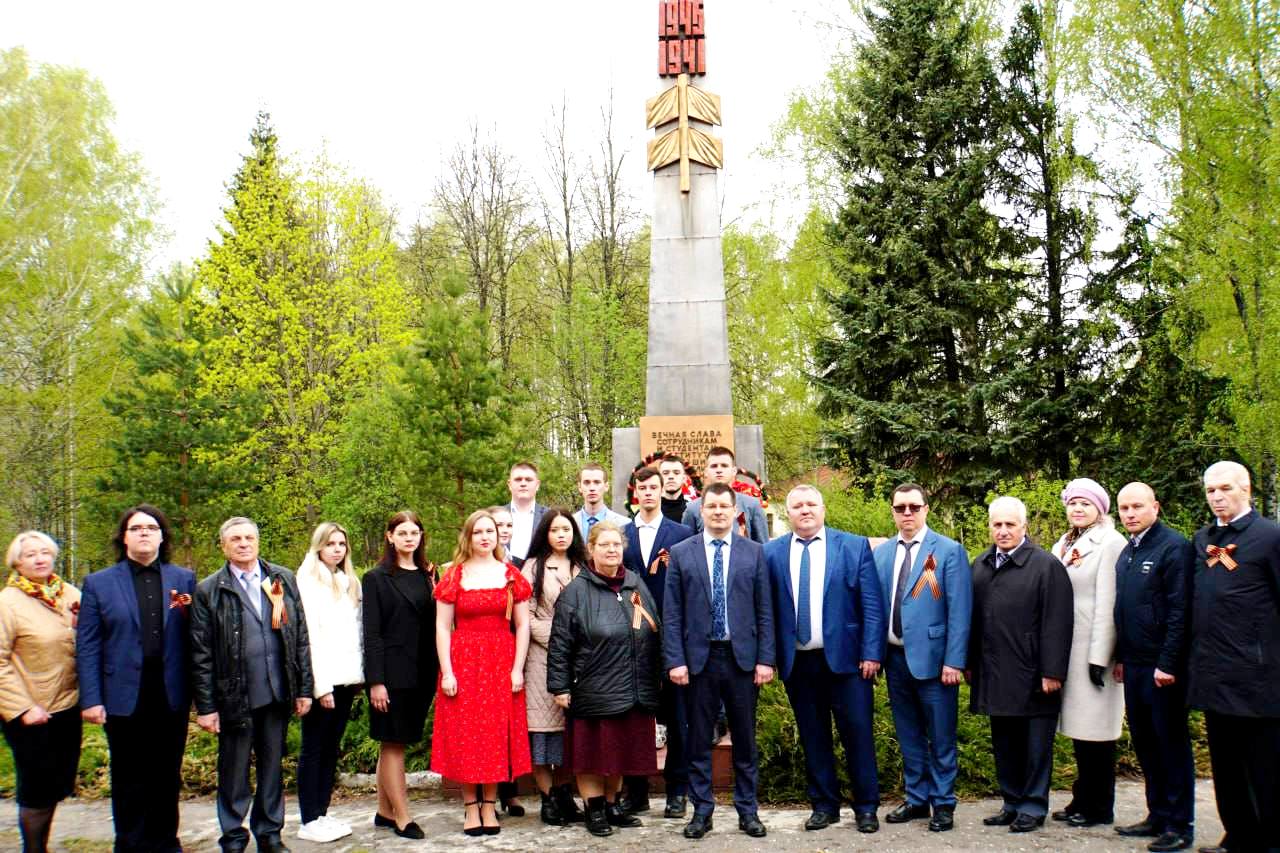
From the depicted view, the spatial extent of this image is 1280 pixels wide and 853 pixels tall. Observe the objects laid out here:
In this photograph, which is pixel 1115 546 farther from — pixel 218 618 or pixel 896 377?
pixel 896 377

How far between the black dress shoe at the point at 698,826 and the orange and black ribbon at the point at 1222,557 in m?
2.68

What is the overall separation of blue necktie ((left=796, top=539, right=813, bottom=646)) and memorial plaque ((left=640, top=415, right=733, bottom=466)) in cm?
470

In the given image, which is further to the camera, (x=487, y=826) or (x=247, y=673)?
(x=487, y=826)

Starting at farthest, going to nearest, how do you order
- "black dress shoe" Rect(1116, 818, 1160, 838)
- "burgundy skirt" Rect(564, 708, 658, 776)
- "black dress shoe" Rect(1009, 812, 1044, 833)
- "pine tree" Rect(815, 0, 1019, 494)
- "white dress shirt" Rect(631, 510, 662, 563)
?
"pine tree" Rect(815, 0, 1019, 494) < "white dress shirt" Rect(631, 510, 662, 563) < "burgundy skirt" Rect(564, 708, 658, 776) < "black dress shoe" Rect(1009, 812, 1044, 833) < "black dress shoe" Rect(1116, 818, 1160, 838)

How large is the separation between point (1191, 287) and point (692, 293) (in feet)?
27.3

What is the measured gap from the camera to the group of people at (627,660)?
4.64m

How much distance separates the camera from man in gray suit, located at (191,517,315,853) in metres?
4.63

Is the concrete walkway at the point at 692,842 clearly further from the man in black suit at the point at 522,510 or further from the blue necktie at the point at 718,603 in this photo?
the man in black suit at the point at 522,510

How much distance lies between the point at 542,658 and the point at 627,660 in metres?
0.50

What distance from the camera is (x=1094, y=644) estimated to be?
495cm

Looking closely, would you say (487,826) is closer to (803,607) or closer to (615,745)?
(615,745)

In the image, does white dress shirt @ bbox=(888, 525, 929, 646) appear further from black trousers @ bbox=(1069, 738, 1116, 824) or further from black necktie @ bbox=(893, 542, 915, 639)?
black trousers @ bbox=(1069, 738, 1116, 824)

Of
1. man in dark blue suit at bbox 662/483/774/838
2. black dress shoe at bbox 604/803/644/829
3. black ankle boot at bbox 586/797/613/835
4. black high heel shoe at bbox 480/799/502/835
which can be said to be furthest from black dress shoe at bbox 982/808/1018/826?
black high heel shoe at bbox 480/799/502/835

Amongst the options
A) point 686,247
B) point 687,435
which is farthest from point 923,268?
point 687,435
